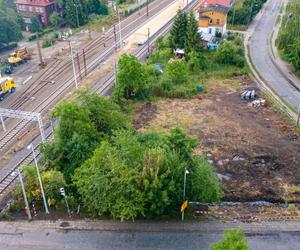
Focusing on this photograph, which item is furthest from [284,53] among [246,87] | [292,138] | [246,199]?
[246,199]

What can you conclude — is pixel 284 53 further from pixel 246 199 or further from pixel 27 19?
pixel 27 19

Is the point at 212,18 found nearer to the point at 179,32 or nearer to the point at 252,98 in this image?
the point at 179,32

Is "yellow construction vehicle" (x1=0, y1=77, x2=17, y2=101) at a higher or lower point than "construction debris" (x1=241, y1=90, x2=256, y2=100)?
higher

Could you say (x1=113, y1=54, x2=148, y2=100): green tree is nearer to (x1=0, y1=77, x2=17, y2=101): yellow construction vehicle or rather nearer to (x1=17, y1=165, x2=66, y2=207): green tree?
(x1=0, y1=77, x2=17, y2=101): yellow construction vehicle

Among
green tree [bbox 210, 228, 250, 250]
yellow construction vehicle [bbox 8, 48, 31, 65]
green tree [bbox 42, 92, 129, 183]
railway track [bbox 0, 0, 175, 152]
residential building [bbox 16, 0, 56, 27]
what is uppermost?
residential building [bbox 16, 0, 56, 27]

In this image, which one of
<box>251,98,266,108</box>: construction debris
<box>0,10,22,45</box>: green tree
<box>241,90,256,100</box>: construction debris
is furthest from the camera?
<box>0,10,22,45</box>: green tree

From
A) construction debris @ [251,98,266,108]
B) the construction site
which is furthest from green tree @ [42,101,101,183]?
construction debris @ [251,98,266,108]

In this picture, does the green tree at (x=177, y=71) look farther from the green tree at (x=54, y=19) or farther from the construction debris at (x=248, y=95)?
the green tree at (x=54, y=19)
